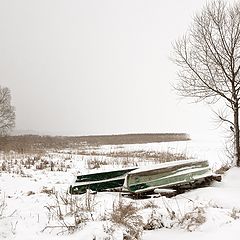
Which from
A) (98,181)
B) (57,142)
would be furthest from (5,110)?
(98,181)

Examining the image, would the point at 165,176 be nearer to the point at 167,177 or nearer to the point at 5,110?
the point at 167,177

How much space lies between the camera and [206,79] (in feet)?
45.7

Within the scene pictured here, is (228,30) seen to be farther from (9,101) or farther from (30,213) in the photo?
(9,101)

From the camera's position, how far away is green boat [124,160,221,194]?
7.50m

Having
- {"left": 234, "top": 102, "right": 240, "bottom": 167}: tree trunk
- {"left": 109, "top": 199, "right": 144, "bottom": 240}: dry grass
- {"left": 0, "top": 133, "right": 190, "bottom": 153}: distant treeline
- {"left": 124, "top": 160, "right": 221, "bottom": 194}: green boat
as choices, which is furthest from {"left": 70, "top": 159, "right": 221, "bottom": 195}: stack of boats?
{"left": 0, "top": 133, "right": 190, "bottom": 153}: distant treeline

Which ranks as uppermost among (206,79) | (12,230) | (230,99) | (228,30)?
(228,30)

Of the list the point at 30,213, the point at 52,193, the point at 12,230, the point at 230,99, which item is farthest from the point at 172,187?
the point at 230,99

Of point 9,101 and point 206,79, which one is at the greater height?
point 9,101

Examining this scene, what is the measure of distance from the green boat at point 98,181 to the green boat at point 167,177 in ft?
1.69

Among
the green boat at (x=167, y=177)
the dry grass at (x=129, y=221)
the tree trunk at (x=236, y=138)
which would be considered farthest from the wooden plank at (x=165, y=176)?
the tree trunk at (x=236, y=138)

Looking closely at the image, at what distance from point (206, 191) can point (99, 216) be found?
132 inches

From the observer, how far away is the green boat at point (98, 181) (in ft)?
25.9

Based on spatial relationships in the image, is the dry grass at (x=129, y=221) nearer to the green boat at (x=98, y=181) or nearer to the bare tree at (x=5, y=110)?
the green boat at (x=98, y=181)

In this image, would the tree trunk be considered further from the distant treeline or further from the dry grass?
the distant treeline
